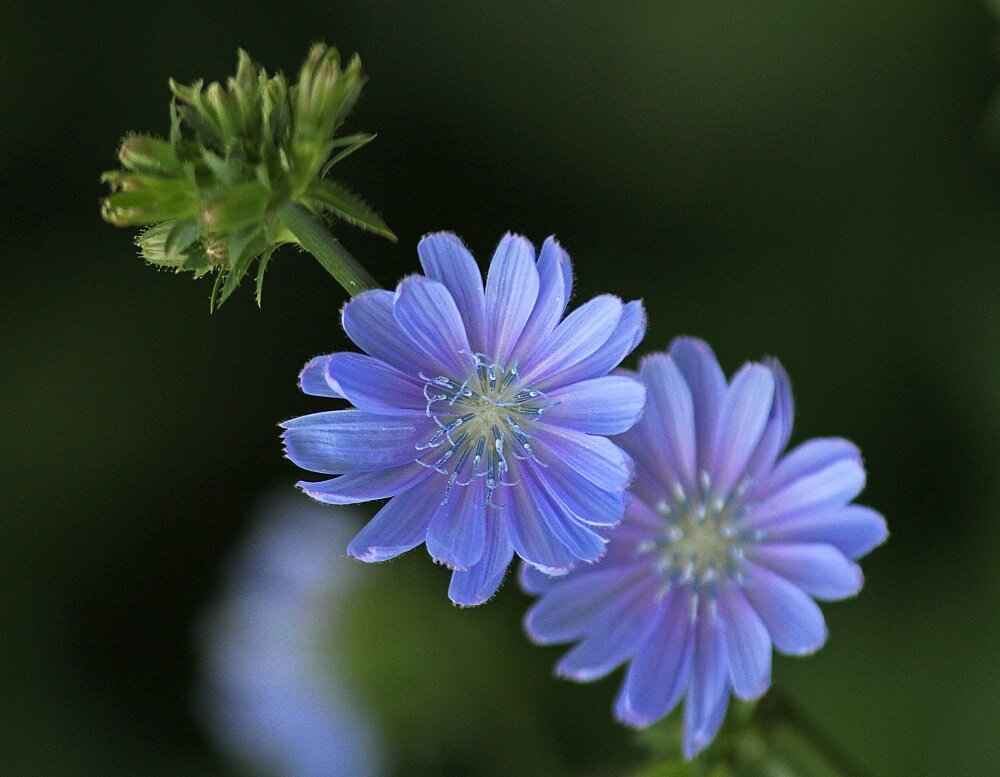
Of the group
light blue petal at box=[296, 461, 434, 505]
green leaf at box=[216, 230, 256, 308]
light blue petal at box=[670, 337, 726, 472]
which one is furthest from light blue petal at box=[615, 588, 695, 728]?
green leaf at box=[216, 230, 256, 308]

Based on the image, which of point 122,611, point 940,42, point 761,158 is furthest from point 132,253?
point 940,42

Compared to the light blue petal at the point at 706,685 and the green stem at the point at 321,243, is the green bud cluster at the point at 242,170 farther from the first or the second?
the light blue petal at the point at 706,685

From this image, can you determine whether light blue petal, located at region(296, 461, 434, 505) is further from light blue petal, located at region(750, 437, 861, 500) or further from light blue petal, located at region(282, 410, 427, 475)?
light blue petal, located at region(750, 437, 861, 500)

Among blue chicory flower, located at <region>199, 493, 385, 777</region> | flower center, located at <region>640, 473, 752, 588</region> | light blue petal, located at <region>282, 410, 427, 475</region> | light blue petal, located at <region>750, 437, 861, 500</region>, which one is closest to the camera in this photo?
light blue petal, located at <region>282, 410, 427, 475</region>

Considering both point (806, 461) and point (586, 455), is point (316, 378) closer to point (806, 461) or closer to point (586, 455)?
point (586, 455)

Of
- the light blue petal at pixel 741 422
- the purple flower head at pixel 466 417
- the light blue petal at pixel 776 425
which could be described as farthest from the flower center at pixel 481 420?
the light blue petal at pixel 776 425

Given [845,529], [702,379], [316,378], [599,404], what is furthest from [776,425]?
[316,378]
